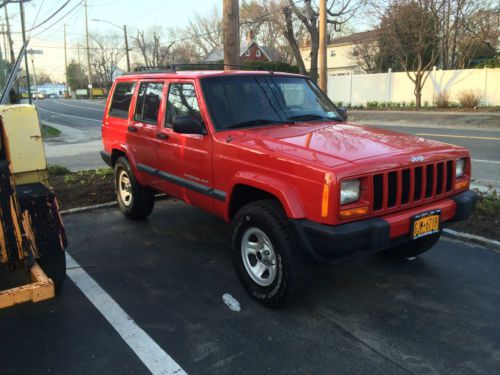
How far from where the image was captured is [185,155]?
457 centimetres

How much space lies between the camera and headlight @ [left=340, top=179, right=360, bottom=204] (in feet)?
10.3

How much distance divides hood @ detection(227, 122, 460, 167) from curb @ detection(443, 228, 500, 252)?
162 cm

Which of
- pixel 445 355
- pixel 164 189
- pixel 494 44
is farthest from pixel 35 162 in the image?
A: pixel 494 44

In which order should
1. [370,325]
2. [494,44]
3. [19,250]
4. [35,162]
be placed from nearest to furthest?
[19,250], [370,325], [35,162], [494,44]

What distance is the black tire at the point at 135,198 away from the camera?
19.2 feet

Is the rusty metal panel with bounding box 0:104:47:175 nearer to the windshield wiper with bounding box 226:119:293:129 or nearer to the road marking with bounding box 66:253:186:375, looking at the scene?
the road marking with bounding box 66:253:186:375

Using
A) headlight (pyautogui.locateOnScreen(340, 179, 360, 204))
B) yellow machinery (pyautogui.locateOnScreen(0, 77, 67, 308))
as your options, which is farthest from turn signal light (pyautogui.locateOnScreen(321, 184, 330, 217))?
yellow machinery (pyautogui.locateOnScreen(0, 77, 67, 308))

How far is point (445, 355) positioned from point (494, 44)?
29.7 m

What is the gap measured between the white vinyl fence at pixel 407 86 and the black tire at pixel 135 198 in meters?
23.0

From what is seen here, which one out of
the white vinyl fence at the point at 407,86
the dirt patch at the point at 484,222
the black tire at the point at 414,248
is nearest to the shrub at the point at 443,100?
the white vinyl fence at the point at 407,86

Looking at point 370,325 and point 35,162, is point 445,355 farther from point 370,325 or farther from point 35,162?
point 35,162

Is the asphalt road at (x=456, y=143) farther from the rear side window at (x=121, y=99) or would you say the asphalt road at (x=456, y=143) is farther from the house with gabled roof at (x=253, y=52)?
the house with gabled roof at (x=253, y=52)

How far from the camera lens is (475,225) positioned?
538 cm

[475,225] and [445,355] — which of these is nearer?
[445,355]
